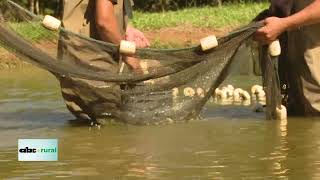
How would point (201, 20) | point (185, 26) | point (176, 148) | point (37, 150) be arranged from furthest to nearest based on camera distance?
point (201, 20) → point (185, 26) → point (176, 148) → point (37, 150)

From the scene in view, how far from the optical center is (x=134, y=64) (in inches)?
263

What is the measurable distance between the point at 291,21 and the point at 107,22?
159 centimetres

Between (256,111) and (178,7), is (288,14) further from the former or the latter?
(178,7)

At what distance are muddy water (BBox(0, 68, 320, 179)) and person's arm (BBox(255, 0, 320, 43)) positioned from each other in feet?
2.59

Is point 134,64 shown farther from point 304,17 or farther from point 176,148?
point 304,17

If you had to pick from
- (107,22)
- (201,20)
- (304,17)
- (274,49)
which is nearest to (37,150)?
(107,22)

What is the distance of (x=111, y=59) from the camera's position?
21.9 feet

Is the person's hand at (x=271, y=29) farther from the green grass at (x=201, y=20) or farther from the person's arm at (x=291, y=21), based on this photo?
the green grass at (x=201, y=20)

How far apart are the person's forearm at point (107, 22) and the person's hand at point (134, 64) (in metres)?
0.24

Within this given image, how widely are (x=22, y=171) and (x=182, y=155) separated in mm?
1142

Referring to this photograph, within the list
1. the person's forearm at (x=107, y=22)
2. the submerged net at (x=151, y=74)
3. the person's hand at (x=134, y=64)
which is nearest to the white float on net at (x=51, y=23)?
the submerged net at (x=151, y=74)

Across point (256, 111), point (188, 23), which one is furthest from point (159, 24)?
point (256, 111)

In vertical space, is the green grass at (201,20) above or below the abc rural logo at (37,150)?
above

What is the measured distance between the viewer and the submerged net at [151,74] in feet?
21.7
